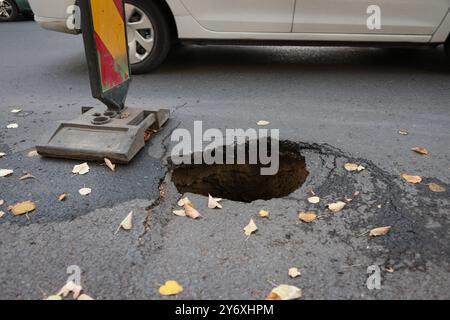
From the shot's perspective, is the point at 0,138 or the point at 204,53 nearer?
the point at 0,138

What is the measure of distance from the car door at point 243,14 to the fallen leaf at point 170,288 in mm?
3238

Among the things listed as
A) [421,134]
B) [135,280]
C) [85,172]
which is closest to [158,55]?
[85,172]

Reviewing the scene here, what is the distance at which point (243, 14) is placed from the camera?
4270 mm

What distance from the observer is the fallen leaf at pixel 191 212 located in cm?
219

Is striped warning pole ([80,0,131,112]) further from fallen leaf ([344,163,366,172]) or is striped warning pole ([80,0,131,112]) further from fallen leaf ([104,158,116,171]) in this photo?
fallen leaf ([344,163,366,172])

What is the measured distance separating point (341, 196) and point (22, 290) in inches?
68.2

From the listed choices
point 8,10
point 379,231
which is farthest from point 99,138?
point 8,10

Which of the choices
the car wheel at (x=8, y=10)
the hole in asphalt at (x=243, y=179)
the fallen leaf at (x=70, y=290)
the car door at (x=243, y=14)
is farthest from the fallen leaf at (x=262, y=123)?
the car wheel at (x=8, y=10)

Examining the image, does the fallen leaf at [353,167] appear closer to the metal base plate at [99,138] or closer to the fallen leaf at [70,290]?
the metal base plate at [99,138]

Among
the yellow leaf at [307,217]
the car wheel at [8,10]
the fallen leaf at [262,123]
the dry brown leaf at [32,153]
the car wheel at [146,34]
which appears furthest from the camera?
the car wheel at [8,10]

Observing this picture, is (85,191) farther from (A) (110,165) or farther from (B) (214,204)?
(B) (214,204)

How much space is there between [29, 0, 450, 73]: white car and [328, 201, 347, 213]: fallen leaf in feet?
8.60

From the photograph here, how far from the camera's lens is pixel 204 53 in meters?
5.50

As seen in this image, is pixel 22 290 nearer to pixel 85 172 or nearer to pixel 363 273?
pixel 85 172
